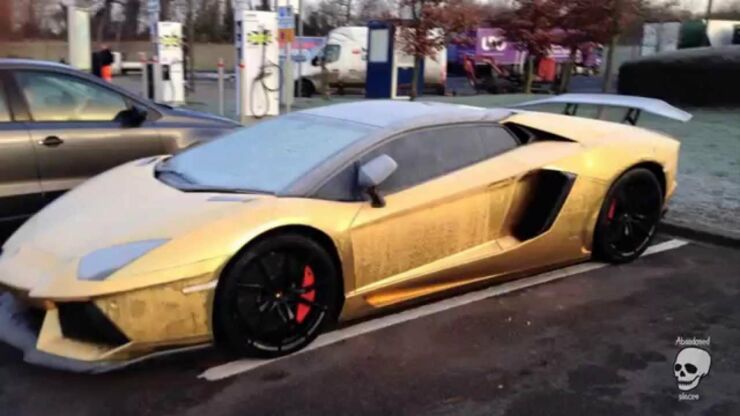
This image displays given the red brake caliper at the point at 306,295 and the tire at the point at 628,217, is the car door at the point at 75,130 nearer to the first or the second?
the red brake caliper at the point at 306,295

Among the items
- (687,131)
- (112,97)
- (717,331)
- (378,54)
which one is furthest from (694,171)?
(378,54)

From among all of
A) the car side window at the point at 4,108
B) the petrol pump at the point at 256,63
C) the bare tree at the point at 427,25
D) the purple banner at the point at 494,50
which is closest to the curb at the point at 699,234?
the car side window at the point at 4,108

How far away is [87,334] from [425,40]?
18.3 metres

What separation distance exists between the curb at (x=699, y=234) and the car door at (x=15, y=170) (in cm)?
510

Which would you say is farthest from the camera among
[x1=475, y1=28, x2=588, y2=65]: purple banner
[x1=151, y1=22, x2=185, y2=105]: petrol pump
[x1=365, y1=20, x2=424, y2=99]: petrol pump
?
[x1=475, y1=28, x2=588, y2=65]: purple banner

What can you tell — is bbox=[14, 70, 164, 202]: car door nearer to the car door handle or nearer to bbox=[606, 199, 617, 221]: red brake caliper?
the car door handle

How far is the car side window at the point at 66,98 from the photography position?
5.93m

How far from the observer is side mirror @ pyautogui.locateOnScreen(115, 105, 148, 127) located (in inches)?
252

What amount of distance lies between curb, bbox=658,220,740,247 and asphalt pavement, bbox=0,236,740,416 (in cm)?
139

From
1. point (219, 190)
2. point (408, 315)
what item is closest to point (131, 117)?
point (219, 190)

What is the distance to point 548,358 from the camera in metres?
3.99

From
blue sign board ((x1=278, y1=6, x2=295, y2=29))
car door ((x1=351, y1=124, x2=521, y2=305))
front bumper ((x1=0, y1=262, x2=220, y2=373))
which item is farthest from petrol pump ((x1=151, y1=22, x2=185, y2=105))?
front bumper ((x1=0, y1=262, x2=220, y2=373))

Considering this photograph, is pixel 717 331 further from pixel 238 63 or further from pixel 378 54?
pixel 378 54

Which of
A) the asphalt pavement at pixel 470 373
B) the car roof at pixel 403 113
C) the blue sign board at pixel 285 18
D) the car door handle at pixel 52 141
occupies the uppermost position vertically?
the blue sign board at pixel 285 18
